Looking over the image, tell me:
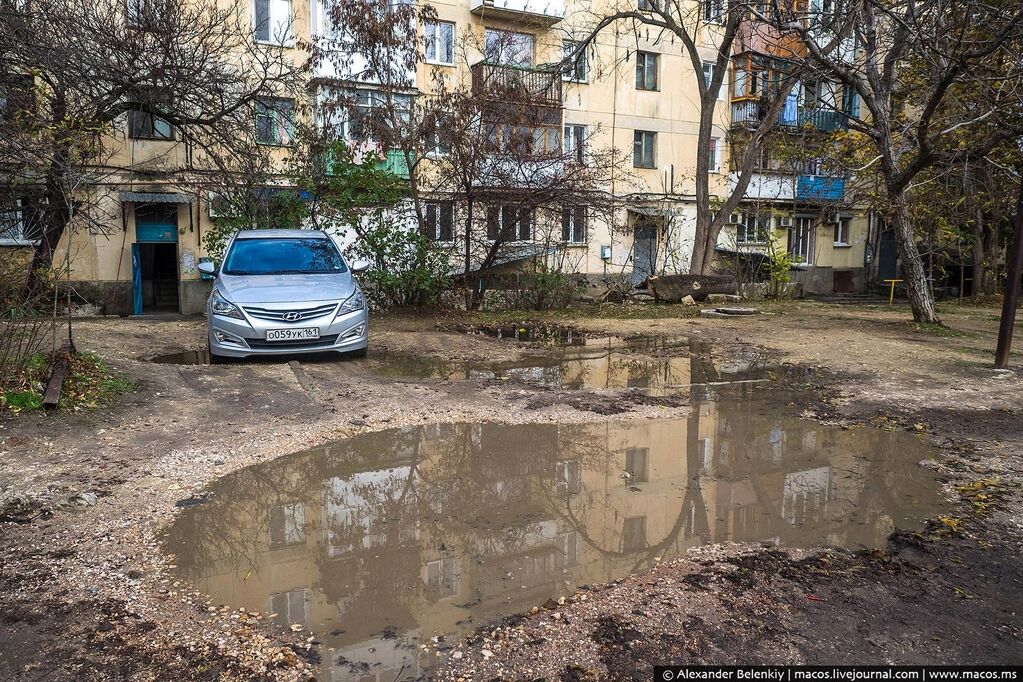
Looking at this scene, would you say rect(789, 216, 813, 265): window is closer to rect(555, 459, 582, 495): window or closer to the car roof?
the car roof

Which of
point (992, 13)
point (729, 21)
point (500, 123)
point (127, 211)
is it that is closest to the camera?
point (992, 13)

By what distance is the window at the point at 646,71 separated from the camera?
97.6 feet

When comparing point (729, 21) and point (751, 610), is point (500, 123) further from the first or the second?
point (751, 610)

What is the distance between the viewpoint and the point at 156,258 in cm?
2492

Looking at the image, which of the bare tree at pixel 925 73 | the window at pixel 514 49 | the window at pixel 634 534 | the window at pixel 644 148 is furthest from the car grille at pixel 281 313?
the window at pixel 644 148

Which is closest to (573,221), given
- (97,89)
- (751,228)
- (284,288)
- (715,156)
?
(284,288)

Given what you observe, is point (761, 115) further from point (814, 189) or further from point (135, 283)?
point (135, 283)

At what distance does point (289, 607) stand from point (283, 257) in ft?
25.2

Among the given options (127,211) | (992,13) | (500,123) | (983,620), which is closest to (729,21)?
(500,123)

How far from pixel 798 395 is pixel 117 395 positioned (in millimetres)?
6896

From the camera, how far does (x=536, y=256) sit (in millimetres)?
18500

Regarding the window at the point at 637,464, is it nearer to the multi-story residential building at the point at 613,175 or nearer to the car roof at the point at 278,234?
the car roof at the point at 278,234

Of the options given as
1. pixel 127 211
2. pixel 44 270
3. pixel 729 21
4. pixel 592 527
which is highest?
pixel 729 21

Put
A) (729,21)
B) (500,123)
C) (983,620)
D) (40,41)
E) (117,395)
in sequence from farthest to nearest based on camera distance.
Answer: (729,21) → (500,123) → (40,41) → (117,395) → (983,620)
